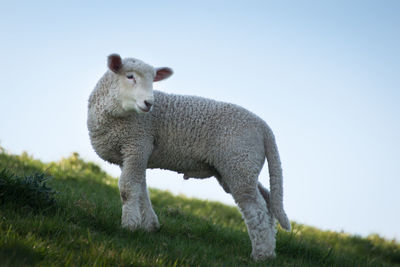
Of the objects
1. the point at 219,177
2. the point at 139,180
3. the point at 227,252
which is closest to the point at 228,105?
the point at 219,177

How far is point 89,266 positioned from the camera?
309 centimetres

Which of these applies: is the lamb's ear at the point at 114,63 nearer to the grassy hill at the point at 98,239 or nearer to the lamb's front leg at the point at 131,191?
the lamb's front leg at the point at 131,191

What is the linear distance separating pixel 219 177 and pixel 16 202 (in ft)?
8.06

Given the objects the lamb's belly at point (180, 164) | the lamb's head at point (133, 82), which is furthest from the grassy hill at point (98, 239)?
the lamb's head at point (133, 82)

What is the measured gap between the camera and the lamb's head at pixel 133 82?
448 cm

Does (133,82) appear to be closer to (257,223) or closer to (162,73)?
(162,73)

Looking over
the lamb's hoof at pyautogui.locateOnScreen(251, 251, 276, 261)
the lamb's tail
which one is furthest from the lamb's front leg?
the lamb's tail

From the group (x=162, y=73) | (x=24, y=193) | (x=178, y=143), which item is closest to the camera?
(x=24, y=193)

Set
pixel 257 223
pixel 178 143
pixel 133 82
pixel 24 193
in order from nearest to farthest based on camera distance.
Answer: pixel 24 193 < pixel 133 82 < pixel 257 223 < pixel 178 143

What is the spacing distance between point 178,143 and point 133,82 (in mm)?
950

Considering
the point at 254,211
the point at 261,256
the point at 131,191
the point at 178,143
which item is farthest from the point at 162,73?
the point at 261,256

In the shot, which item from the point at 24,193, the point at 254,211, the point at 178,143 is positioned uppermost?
the point at 178,143

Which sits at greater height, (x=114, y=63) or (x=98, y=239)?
(x=114, y=63)

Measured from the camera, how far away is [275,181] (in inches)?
199
